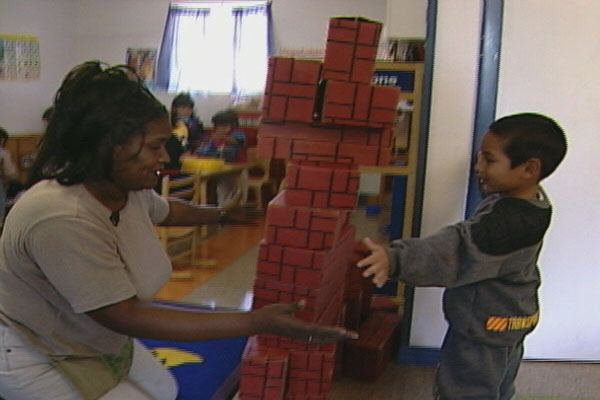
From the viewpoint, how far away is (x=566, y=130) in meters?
2.21

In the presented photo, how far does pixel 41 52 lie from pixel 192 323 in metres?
4.92

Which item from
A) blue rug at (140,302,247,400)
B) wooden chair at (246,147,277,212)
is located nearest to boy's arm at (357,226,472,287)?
blue rug at (140,302,247,400)

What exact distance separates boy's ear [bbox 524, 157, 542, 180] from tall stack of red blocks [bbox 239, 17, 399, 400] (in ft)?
1.04

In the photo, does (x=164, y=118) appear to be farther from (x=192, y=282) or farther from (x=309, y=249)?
(x=192, y=282)

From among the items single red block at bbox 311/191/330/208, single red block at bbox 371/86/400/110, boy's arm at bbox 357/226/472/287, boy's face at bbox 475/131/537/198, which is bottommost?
boy's arm at bbox 357/226/472/287

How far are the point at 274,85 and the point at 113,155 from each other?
0.42 meters

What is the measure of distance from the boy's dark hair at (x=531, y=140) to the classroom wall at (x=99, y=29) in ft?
13.4

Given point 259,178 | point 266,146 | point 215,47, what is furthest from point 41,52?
point 266,146

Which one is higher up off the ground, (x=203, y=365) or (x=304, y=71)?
(x=304, y=71)

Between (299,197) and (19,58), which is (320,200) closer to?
(299,197)

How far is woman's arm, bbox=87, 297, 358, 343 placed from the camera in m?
1.15

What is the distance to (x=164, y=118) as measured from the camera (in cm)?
122

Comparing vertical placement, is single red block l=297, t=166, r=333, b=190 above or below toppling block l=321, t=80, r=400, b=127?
below

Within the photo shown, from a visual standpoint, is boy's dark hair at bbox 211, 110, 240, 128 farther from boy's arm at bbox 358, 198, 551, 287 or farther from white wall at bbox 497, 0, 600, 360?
boy's arm at bbox 358, 198, 551, 287
